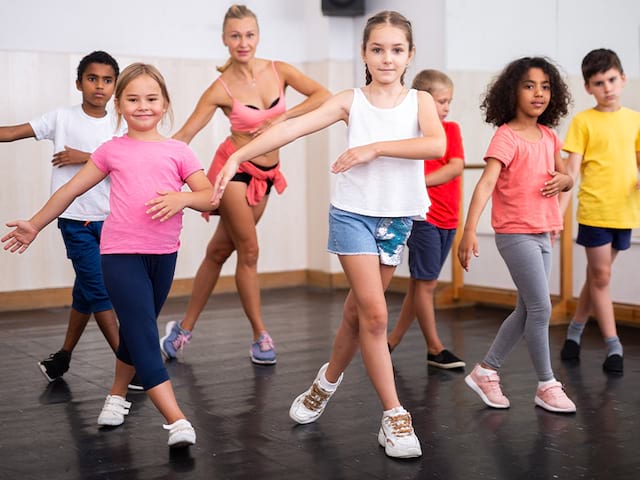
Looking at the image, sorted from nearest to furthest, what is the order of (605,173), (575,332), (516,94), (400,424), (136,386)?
1. (400,424)
2. (516,94)
3. (136,386)
4. (605,173)
5. (575,332)

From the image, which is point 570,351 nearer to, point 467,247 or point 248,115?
point 467,247

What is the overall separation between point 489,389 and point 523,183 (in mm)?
730

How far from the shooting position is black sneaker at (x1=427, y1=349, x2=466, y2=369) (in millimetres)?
3945

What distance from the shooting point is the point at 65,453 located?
280cm

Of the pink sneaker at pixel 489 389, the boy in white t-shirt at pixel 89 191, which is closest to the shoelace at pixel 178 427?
the boy in white t-shirt at pixel 89 191

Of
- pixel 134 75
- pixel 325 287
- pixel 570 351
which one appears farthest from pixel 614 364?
pixel 325 287

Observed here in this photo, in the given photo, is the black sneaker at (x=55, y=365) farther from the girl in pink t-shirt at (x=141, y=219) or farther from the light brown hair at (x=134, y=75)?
the light brown hair at (x=134, y=75)

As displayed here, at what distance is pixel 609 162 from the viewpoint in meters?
3.95

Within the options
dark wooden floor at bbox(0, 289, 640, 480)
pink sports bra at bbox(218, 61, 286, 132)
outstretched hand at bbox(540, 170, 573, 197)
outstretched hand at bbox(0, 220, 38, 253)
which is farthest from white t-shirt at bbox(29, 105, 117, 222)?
outstretched hand at bbox(540, 170, 573, 197)

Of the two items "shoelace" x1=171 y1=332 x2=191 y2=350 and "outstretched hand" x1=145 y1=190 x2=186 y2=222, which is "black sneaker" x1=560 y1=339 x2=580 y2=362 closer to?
"shoelace" x1=171 y1=332 x2=191 y2=350

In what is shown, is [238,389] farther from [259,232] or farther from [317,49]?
[317,49]

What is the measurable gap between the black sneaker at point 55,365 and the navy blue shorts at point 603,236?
2.19m

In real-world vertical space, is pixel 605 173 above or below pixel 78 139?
below

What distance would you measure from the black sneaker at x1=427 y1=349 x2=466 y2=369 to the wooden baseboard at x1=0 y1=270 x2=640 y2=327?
4.55 feet
